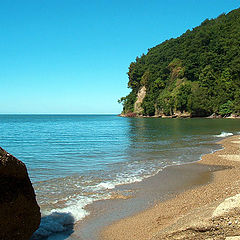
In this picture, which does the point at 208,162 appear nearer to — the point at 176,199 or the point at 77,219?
the point at 176,199

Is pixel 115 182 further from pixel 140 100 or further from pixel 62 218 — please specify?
pixel 140 100

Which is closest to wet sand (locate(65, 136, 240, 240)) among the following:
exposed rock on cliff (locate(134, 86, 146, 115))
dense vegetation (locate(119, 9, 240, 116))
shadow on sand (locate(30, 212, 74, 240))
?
shadow on sand (locate(30, 212, 74, 240))

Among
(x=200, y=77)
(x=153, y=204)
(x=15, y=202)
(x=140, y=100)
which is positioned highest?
(x=200, y=77)

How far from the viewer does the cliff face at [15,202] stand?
14.8 ft

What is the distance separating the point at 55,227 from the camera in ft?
19.3

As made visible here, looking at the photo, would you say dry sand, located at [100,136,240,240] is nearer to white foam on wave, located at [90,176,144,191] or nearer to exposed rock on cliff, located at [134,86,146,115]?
white foam on wave, located at [90,176,144,191]

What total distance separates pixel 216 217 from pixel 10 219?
4.17 m

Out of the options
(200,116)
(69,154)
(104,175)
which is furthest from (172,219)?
(200,116)

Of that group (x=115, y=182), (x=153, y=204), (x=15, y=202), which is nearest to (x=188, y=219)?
(x=153, y=204)

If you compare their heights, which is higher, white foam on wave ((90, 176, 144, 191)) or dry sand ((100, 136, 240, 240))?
dry sand ((100, 136, 240, 240))

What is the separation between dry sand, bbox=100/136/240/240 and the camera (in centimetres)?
434

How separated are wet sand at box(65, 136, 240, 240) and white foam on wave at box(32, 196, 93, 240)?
0.28 meters

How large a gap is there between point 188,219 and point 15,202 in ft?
12.5

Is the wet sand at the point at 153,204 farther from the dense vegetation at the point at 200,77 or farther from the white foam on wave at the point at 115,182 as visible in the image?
the dense vegetation at the point at 200,77
